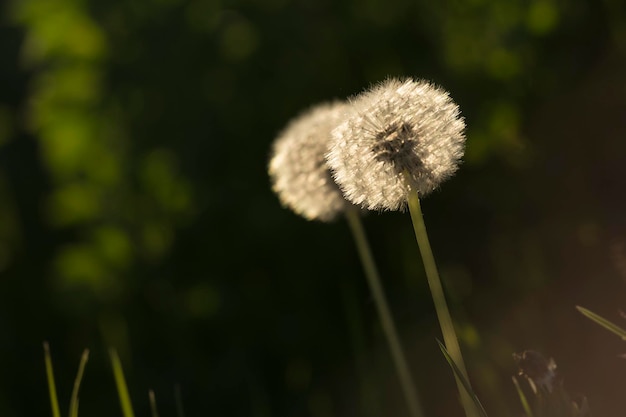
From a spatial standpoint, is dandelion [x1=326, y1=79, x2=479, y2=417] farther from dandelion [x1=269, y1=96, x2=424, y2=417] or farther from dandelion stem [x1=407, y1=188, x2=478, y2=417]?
dandelion [x1=269, y1=96, x2=424, y2=417]

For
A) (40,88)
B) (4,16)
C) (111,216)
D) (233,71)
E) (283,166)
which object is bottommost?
(283,166)

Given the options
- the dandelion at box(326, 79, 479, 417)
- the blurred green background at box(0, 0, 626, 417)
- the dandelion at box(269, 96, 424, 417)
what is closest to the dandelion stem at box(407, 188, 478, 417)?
the dandelion at box(326, 79, 479, 417)

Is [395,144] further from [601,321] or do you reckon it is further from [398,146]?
[601,321]

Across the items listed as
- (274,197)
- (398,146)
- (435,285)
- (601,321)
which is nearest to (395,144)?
(398,146)

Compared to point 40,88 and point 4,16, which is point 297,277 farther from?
point 4,16

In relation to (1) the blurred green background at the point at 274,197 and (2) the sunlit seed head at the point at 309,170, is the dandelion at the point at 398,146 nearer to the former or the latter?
(2) the sunlit seed head at the point at 309,170

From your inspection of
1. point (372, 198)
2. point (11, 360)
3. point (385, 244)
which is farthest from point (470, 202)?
point (11, 360)

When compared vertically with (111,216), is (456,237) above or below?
below
